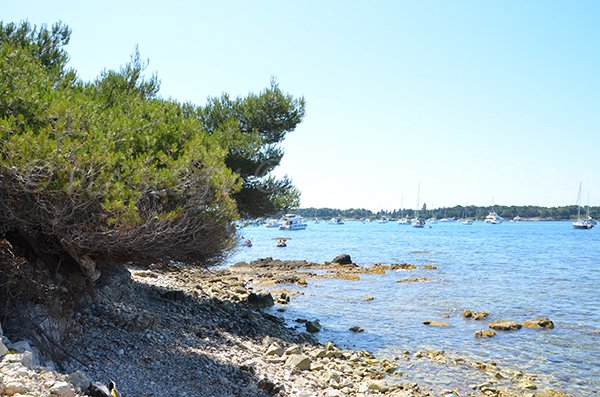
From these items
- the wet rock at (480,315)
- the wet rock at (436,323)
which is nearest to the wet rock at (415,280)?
the wet rock at (480,315)

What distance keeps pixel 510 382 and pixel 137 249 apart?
831 centimetres

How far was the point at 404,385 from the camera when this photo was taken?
11375mm

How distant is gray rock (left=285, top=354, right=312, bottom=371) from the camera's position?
38.0ft

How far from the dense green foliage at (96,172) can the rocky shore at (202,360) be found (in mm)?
1377

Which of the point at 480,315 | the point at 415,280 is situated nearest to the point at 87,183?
the point at 480,315

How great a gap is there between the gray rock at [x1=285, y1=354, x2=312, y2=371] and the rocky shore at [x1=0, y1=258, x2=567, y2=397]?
0.02 metres

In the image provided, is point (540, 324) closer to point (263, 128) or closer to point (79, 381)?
point (263, 128)

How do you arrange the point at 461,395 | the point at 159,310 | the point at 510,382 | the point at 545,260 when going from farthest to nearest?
the point at 545,260 < the point at 159,310 < the point at 510,382 < the point at 461,395

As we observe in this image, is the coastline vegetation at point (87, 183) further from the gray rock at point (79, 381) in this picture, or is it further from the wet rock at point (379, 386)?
the wet rock at point (379, 386)

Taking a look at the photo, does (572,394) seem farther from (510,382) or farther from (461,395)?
(461,395)

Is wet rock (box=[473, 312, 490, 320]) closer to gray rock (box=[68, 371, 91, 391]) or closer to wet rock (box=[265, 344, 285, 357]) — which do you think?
wet rock (box=[265, 344, 285, 357])

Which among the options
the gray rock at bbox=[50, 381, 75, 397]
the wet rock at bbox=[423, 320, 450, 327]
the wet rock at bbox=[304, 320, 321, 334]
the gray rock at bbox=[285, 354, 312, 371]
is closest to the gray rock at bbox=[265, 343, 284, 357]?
the gray rock at bbox=[285, 354, 312, 371]

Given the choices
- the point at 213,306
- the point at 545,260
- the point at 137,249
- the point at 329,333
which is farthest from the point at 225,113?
the point at 545,260

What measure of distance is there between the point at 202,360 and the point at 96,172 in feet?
13.4
